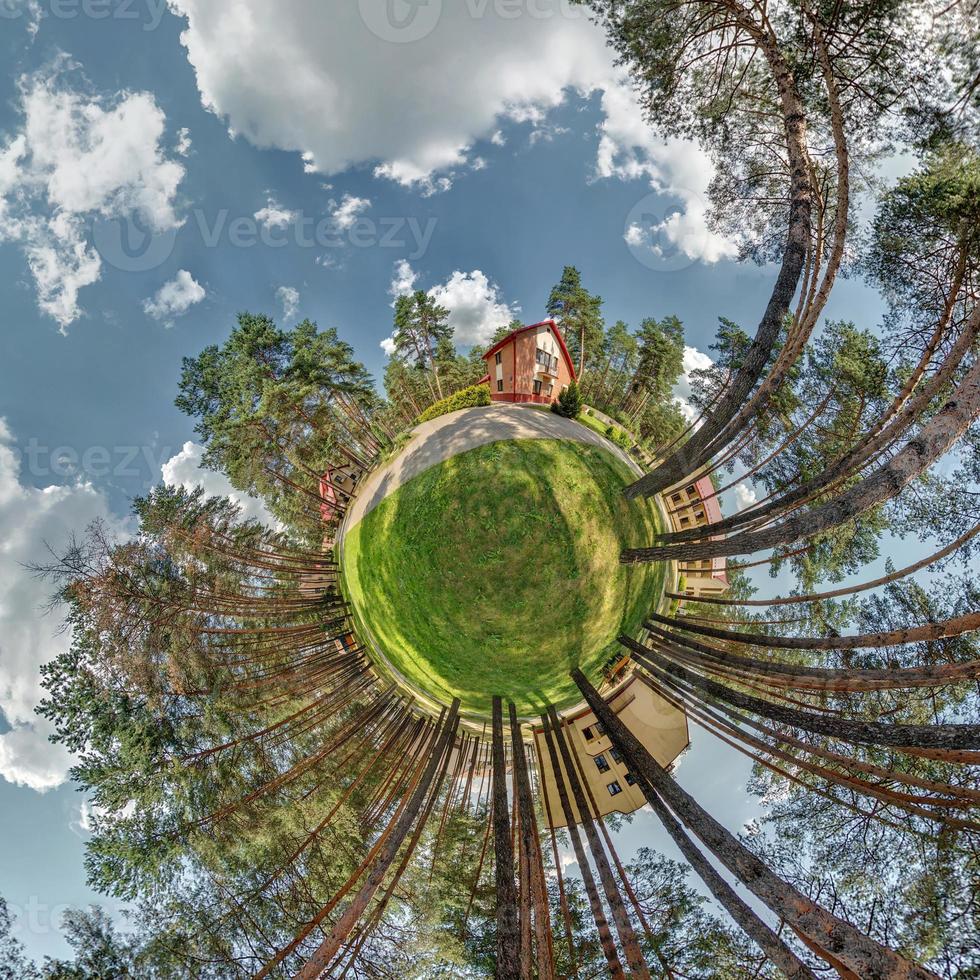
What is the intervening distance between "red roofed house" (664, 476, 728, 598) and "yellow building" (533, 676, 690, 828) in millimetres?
4172

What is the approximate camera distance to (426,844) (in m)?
10.9

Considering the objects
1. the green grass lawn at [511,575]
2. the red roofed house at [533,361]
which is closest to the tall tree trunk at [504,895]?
the green grass lawn at [511,575]

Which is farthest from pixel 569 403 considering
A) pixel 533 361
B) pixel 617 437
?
pixel 533 361

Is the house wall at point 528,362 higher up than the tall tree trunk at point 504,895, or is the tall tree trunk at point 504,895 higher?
the house wall at point 528,362

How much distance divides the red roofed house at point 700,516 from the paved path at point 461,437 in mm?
4238

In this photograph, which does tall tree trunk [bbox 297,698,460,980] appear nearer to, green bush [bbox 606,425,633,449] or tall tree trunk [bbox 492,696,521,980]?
tall tree trunk [bbox 492,696,521,980]

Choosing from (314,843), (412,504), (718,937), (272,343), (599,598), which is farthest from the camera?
(272,343)

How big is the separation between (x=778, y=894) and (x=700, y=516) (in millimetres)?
13065

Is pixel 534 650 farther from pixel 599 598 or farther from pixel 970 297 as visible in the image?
pixel 970 297

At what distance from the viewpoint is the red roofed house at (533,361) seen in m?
20.0

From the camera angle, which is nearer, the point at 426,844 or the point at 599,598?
the point at 599,598

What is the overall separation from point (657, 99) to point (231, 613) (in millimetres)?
15228

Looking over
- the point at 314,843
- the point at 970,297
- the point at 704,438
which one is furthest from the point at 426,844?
the point at 970,297

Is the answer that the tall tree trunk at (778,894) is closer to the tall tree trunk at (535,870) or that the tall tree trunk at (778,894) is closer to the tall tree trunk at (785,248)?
the tall tree trunk at (535,870)
